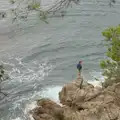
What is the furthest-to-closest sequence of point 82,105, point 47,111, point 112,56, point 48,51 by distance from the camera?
point 48,51 → point 47,111 → point 82,105 → point 112,56

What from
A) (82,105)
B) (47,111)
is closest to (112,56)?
(82,105)

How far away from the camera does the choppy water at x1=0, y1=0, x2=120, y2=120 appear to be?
84.5 feet

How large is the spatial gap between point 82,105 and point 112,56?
343 centimetres

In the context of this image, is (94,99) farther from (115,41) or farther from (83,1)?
(83,1)

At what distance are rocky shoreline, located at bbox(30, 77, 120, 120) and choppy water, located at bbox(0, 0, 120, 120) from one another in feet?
6.15

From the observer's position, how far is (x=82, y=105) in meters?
20.1

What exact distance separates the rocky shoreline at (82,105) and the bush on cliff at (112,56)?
73 cm

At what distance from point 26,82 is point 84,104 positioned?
8.38 m

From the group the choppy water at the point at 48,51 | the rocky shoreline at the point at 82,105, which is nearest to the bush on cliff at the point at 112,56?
the rocky shoreline at the point at 82,105

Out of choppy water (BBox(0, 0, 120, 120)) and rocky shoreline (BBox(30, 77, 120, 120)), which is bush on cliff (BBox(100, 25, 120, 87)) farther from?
choppy water (BBox(0, 0, 120, 120))

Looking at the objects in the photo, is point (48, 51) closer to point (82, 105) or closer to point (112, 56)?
point (82, 105)

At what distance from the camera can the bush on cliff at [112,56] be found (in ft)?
62.7

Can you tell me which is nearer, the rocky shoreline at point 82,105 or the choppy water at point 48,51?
the rocky shoreline at point 82,105

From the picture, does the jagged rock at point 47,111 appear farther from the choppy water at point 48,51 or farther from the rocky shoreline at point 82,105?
the choppy water at point 48,51
